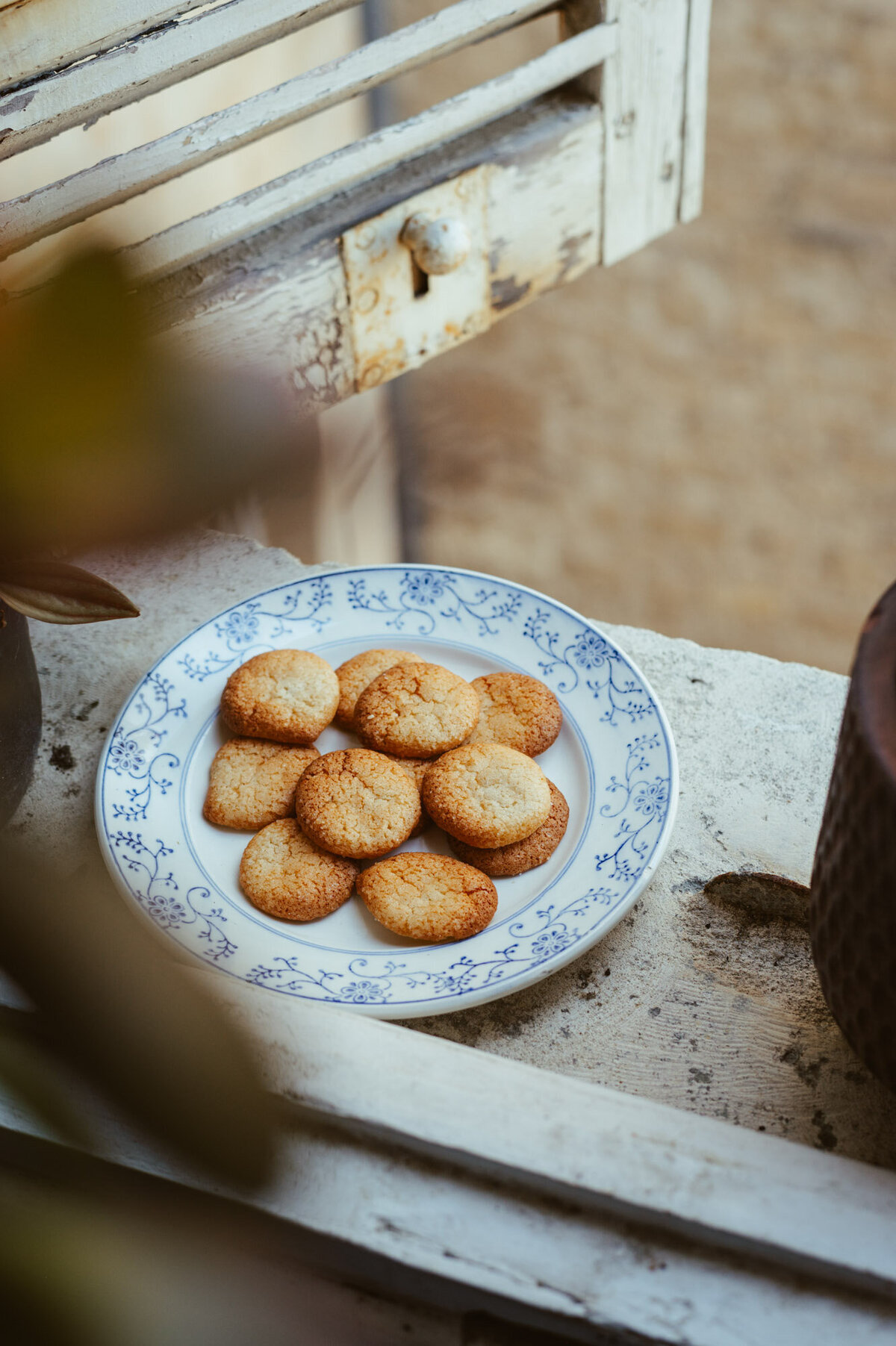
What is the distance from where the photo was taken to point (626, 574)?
2.76m

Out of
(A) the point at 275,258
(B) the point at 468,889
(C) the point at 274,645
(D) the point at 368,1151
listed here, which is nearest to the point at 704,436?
(A) the point at 275,258

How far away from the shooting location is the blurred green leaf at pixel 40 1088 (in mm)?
168

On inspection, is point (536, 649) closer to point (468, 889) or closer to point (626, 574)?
point (468, 889)

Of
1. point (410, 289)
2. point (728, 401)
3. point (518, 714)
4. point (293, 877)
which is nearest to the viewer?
point (293, 877)

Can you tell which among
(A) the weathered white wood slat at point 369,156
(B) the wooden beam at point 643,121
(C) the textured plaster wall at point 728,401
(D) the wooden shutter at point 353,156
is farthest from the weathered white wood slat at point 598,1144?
(C) the textured plaster wall at point 728,401

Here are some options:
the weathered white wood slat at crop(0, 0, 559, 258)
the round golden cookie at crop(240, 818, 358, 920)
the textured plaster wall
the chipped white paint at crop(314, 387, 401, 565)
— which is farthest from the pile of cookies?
the textured plaster wall

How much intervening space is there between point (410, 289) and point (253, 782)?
0.59 metres

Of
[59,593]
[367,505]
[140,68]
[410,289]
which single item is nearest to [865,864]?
[59,593]

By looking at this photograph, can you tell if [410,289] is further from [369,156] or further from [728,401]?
[728,401]

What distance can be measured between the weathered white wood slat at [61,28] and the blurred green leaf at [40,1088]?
692 millimetres

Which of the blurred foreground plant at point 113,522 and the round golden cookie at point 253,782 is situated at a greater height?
the blurred foreground plant at point 113,522

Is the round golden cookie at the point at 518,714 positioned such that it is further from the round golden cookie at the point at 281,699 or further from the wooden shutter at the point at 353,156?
the wooden shutter at the point at 353,156

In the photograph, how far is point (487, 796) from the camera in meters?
0.69

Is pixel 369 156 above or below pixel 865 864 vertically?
above
